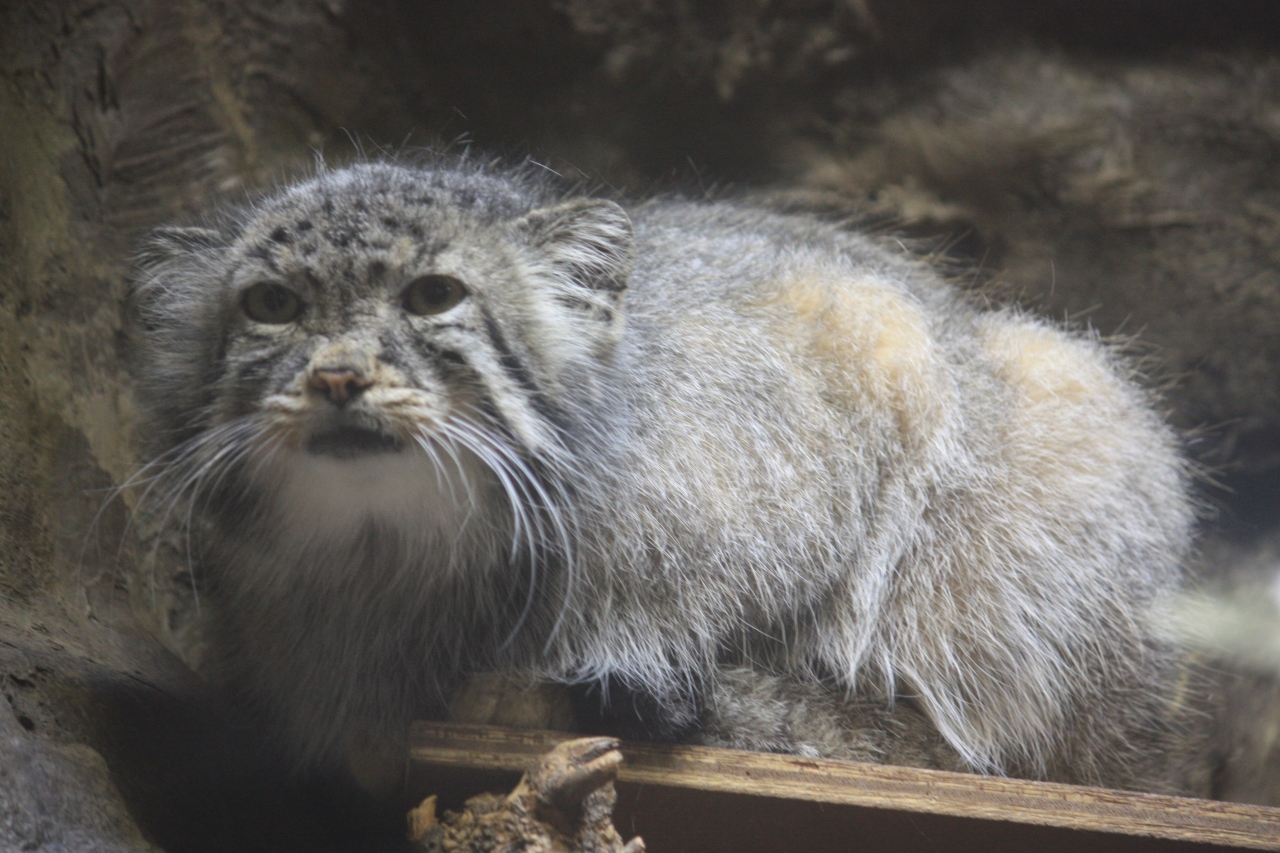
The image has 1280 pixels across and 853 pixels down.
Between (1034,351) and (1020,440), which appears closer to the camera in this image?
(1020,440)

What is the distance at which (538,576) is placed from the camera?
1.77 metres

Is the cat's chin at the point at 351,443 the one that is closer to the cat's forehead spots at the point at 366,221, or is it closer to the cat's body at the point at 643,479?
the cat's body at the point at 643,479

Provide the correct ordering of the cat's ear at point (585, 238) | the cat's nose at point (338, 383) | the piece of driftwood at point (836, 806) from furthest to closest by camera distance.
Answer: the cat's ear at point (585, 238), the piece of driftwood at point (836, 806), the cat's nose at point (338, 383)

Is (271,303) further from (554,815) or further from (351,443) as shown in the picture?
(554,815)

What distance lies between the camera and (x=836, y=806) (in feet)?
5.15

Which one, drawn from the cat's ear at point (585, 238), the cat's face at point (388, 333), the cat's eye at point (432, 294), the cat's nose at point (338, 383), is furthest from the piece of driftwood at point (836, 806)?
the cat's ear at point (585, 238)

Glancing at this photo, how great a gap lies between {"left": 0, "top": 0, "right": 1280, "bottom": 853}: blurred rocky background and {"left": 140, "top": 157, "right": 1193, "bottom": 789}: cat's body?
1.13ft

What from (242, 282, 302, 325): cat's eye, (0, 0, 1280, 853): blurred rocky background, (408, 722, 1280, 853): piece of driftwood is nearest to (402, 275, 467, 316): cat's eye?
(242, 282, 302, 325): cat's eye

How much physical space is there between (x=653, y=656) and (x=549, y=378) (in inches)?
18.5

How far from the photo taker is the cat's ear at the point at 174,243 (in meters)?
1.86

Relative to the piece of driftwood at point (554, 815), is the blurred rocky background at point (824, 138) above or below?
above

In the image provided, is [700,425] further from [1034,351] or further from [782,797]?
[1034,351]

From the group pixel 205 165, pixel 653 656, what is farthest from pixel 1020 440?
pixel 205 165

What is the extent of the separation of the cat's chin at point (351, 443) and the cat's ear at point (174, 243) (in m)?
0.51
